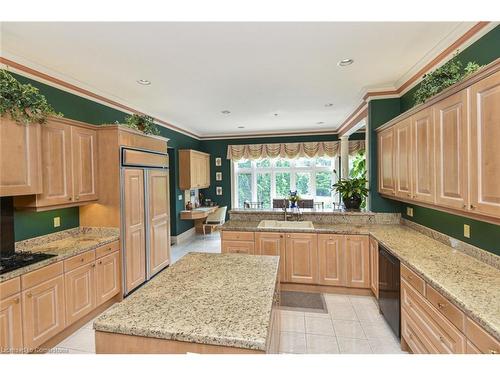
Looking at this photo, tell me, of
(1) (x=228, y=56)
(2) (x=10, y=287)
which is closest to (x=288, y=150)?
(1) (x=228, y=56)

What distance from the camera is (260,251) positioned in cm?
337

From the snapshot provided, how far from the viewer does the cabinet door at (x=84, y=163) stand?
111 inches

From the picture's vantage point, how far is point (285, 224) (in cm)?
374

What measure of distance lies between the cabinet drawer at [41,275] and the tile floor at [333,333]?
27.7 inches

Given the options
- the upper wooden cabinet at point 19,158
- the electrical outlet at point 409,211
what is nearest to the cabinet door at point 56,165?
the upper wooden cabinet at point 19,158

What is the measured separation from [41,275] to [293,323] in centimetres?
243

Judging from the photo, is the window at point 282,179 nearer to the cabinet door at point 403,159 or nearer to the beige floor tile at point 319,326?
the cabinet door at point 403,159

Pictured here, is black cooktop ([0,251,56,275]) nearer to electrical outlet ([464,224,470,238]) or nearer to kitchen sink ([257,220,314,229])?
kitchen sink ([257,220,314,229])

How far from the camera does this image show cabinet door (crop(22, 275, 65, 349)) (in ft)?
6.68

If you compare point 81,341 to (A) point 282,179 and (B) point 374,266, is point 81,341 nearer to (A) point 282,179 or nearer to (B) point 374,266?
(B) point 374,266

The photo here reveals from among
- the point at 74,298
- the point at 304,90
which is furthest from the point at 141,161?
the point at 304,90

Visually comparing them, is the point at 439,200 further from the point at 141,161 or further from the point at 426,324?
the point at 141,161

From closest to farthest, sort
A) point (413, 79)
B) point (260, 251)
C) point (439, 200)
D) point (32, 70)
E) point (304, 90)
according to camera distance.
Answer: point (439, 200) → point (32, 70) → point (413, 79) → point (260, 251) → point (304, 90)
